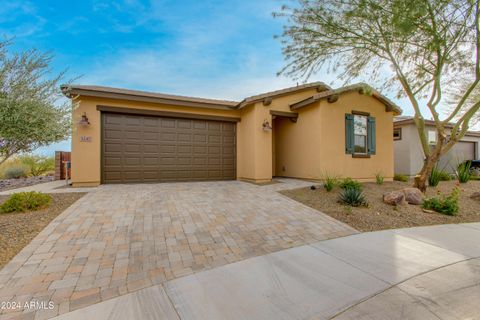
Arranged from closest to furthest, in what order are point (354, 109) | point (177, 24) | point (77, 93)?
point (77, 93) → point (177, 24) → point (354, 109)

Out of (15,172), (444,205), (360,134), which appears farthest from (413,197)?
(15,172)

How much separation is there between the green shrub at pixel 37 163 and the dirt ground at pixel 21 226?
888 cm

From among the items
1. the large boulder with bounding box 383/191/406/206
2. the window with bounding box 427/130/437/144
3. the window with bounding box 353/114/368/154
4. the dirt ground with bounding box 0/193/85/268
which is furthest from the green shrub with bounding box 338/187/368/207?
the window with bounding box 427/130/437/144

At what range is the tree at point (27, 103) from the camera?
3848mm

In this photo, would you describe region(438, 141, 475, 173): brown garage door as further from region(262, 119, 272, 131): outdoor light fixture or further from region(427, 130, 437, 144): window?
region(262, 119, 272, 131): outdoor light fixture

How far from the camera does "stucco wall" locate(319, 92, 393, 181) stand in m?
8.44

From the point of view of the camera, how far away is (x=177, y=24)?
25.9ft

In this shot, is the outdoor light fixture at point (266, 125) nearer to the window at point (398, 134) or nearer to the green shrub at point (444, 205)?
the green shrub at point (444, 205)

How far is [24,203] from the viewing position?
4.54 m

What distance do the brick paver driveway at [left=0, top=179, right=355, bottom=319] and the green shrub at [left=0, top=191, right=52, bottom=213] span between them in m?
0.64

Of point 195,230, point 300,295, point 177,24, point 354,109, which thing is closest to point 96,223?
point 195,230

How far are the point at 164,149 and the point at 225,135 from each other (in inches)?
107

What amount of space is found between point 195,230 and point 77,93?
6827 millimetres

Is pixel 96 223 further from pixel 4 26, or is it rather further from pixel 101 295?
pixel 4 26
